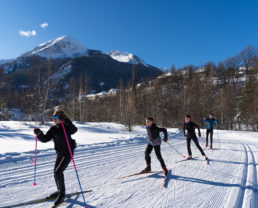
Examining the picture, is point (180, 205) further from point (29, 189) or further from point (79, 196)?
point (29, 189)

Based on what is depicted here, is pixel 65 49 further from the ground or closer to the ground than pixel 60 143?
further from the ground

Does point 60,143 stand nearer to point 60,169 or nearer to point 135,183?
point 60,169

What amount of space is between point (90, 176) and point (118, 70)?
393ft

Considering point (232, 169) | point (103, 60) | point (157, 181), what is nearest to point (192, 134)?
point (232, 169)

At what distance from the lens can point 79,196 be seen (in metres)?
3.27

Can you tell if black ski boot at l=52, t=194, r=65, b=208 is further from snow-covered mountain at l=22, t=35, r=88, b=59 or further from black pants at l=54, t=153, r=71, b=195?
snow-covered mountain at l=22, t=35, r=88, b=59

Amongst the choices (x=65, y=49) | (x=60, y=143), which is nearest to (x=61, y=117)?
(x=60, y=143)

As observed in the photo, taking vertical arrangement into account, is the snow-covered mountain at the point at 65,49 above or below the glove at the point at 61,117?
above

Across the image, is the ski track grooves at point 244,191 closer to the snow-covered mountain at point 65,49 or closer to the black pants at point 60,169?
the black pants at point 60,169

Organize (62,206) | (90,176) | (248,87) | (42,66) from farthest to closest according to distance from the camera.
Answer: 1. (248,87)
2. (42,66)
3. (90,176)
4. (62,206)

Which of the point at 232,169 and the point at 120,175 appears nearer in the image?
the point at 120,175

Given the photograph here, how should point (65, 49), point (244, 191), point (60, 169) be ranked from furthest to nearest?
point (65, 49) < point (244, 191) < point (60, 169)

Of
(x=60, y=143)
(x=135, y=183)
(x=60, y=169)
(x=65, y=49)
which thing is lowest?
(x=135, y=183)

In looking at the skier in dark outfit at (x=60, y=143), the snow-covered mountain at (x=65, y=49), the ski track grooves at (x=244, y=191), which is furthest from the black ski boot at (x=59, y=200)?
the snow-covered mountain at (x=65, y=49)
